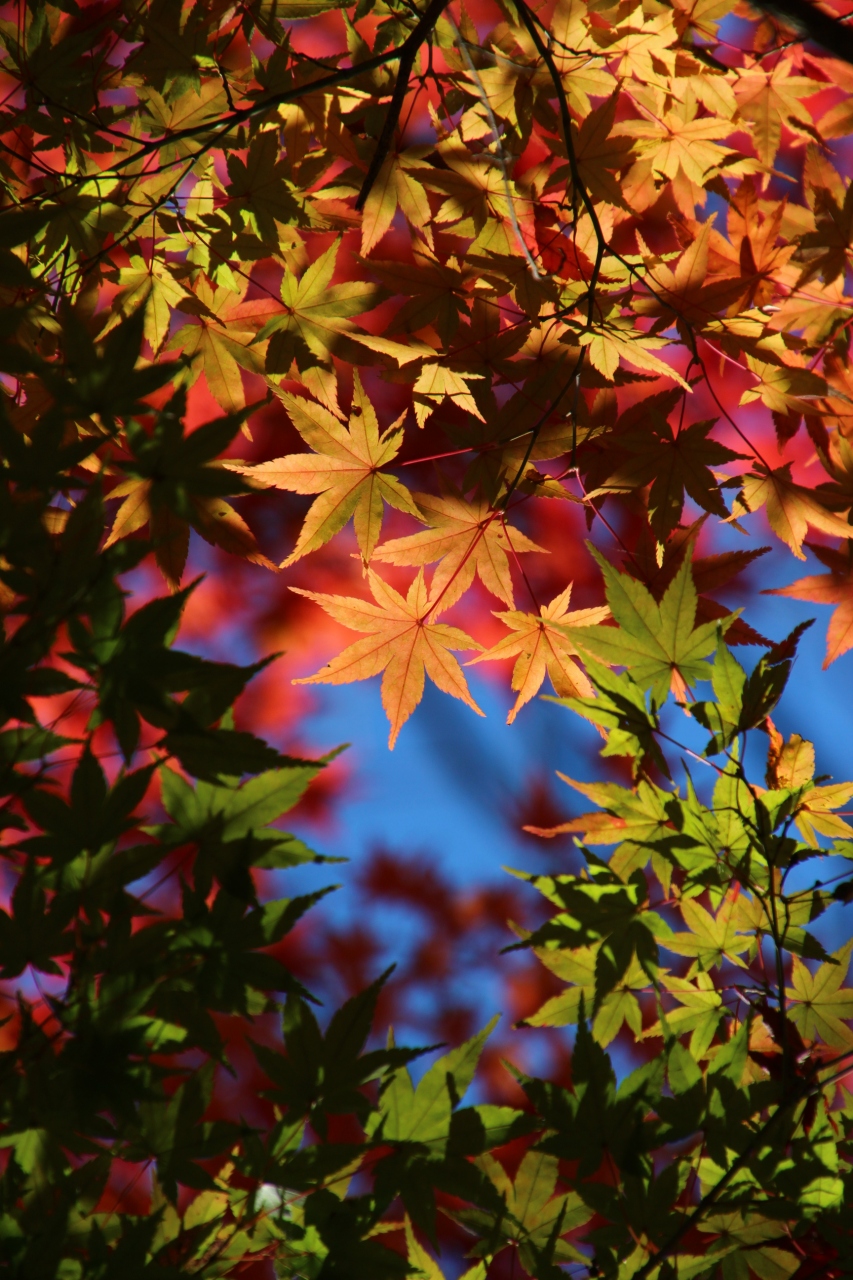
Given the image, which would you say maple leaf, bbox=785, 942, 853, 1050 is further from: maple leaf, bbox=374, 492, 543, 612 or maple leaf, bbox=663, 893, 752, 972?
maple leaf, bbox=374, 492, 543, 612

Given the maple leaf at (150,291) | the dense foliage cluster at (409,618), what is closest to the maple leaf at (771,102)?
the dense foliage cluster at (409,618)

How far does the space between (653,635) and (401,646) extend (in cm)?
38

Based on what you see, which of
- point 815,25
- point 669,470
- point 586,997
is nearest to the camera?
point 815,25

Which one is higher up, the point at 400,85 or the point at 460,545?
the point at 400,85

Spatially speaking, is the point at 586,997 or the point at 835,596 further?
the point at 835,596

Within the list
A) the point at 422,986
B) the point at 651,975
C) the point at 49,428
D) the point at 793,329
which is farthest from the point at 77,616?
the point at 422,986

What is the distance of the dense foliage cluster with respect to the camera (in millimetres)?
506

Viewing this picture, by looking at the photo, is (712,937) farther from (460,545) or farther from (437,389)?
(437,389)

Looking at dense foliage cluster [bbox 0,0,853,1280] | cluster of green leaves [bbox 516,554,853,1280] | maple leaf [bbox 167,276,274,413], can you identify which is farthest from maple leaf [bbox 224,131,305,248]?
cluster of green leaves [bbox 516,554,853,1280]

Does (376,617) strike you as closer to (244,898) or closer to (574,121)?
(244,898)

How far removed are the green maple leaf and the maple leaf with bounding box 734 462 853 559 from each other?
0.37 meters

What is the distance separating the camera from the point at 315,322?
3.23 feet

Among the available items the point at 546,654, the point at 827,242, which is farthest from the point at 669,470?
the point at 827,242

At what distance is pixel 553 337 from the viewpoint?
1.03 meters
